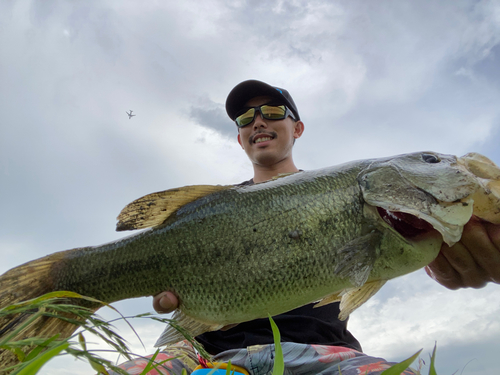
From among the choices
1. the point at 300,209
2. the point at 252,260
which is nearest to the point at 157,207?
the point at 252,260

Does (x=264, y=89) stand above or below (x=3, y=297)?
above

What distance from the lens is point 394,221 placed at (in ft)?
7.96

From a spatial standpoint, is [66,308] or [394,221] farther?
[394,221]

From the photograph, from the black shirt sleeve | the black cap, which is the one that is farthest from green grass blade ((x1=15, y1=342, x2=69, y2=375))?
the black cap

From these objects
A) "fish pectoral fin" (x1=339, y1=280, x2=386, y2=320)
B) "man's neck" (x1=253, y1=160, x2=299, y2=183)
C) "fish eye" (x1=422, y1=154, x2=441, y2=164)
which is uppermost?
"man's neck" (x1=253, y1=160, x2=299, y2=183)

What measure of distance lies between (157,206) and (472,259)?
8.55ft

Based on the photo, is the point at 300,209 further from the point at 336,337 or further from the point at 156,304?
the point at 336,337

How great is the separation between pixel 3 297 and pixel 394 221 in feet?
9.19

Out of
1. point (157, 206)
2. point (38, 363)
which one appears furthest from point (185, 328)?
point (38, 363)

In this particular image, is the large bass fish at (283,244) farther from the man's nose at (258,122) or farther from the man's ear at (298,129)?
the man's ear at (298,129)

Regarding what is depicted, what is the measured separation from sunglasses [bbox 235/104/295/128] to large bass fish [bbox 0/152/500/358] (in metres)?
2.72

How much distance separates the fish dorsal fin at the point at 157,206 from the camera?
2557 mm

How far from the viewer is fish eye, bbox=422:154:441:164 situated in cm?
250

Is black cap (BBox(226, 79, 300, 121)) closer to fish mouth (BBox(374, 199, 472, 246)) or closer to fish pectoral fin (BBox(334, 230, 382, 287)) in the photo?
fish mouth (BBox(374, 199, 472, 246))
